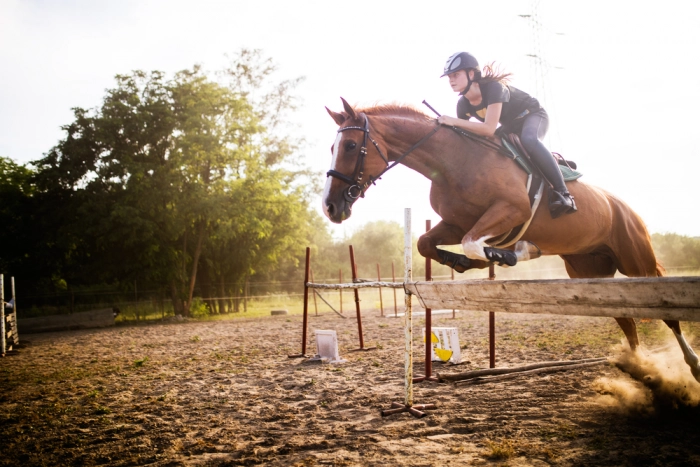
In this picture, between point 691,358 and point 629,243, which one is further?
point 629,243

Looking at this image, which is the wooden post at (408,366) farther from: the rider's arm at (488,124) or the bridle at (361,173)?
the rider's arm at (488,124)

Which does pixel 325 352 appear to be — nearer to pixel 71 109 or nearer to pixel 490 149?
pixel 490 149

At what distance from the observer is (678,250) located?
27.2 m

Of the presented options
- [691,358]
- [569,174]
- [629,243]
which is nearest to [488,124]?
[569,174]

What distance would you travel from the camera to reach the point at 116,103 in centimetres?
1747

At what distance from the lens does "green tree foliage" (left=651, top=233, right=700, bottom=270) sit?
26.1 meters

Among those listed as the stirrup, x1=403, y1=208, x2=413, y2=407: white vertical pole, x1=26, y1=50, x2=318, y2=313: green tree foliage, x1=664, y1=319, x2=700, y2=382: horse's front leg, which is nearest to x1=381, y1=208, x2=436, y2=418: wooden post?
x1=403, y1=208, x2=413, y2=407: white vertical pole

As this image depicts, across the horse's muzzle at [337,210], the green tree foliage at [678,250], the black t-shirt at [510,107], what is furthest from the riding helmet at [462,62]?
the green tree foliage at [678,250]

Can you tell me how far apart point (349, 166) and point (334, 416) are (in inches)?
84.2

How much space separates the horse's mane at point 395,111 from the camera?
12.2 ft

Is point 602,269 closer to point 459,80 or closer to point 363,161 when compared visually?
point 459,80

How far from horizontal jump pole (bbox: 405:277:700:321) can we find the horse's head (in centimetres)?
97

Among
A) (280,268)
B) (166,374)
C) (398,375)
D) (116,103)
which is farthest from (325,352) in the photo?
(280,268)

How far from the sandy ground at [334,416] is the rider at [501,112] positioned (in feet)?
5.45
